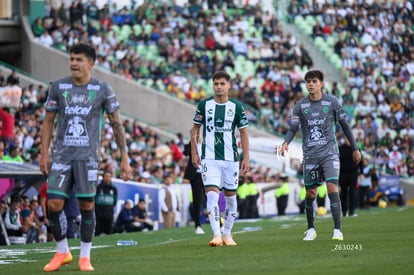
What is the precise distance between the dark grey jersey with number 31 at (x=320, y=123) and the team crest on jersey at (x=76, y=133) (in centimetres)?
533

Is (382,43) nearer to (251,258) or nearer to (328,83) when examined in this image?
(328,83)

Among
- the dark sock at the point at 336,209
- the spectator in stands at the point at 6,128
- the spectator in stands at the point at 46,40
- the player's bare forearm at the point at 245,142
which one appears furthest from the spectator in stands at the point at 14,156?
the spectator in stands at the point at 46,40

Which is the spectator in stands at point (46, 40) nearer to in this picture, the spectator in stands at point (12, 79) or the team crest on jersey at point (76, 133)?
the spectator in stands at point (12, 79)

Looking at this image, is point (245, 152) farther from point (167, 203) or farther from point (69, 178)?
point (167, 203)

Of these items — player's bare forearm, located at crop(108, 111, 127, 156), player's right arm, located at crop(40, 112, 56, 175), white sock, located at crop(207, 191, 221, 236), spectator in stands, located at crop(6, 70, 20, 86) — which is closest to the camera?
player's right arm, located at crop(40, 112, 56, 175)

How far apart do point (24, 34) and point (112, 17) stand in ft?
13.2

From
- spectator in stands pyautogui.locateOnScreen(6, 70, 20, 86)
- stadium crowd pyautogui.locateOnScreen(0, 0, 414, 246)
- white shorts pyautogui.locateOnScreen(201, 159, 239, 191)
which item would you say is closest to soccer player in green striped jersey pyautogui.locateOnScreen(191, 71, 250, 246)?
white shorts pyautogui.locateOnScreen(201, 159, 239, 191)

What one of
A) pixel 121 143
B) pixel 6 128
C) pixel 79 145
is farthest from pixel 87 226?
pixel 6 128

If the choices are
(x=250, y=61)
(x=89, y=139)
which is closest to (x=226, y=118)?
(x=89, y=139)

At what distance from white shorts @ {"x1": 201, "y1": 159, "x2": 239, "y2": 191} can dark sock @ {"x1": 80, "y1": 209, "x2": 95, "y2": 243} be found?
3.92m

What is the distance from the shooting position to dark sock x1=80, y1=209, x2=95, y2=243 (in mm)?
12602

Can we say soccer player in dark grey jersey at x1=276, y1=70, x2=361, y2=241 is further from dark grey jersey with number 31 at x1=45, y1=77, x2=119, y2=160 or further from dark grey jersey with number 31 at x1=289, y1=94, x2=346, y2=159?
dark grey jersey with number 31 at x1=45, y1=77, x2=119, y2=160

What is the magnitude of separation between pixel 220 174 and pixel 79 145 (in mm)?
4177

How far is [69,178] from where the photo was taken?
12.6 metres
